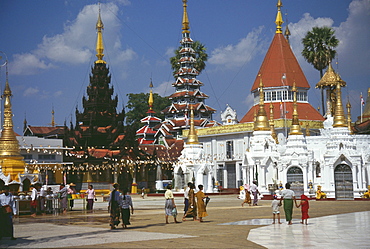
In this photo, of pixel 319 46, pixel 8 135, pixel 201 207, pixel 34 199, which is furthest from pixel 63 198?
pixel 319 46

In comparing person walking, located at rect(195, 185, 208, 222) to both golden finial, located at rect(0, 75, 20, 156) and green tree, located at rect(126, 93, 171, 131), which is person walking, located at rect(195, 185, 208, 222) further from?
green tree, located at rect(126, 93, 171, 131)

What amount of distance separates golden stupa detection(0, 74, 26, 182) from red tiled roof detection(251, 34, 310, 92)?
3389 cm

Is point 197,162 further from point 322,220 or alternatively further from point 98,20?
point 322,220

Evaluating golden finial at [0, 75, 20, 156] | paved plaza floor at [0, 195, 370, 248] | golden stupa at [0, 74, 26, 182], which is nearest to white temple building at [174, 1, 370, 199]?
paved plaza floor at [0, 195, 370, 248]

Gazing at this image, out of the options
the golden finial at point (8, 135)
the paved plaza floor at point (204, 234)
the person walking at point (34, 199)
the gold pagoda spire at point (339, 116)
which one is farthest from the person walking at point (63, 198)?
the gold pagoda spire at point (339, 116)

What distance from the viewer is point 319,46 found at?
6588 cm

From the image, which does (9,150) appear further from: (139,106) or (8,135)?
(139,106)

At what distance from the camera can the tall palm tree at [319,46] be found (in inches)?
2557

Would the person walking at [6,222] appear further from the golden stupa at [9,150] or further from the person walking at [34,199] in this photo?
the golden stupa at [9,150]

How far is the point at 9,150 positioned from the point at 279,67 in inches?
1472

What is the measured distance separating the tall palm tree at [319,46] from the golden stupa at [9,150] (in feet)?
133

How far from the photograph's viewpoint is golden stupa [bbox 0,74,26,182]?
33.5m

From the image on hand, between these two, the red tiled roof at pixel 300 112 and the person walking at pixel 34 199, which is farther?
the red tiled roof at pixel 300 112

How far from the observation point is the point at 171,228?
57.8 ft
